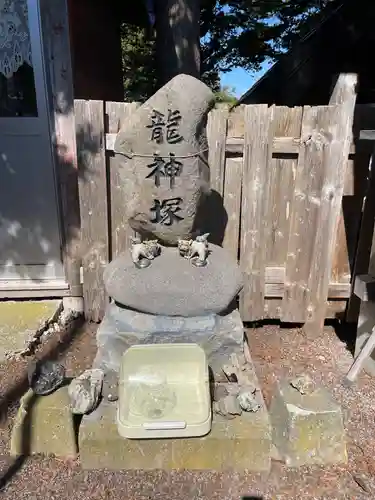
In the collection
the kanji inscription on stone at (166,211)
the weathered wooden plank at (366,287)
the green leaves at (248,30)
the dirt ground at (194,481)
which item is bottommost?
the dirt ground at (194,481)

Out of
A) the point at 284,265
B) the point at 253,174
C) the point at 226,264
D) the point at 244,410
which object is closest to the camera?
the point at 244,410

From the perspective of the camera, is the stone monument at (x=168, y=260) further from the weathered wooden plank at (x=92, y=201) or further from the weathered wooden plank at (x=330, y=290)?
the weathered wooden plank at (x=330, y=290)

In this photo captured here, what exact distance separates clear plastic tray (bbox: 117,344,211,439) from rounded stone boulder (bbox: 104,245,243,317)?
273 millimetres

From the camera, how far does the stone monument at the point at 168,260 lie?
258cm

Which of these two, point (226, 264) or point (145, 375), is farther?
point (226, 264)

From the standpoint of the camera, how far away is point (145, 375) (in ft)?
7.79

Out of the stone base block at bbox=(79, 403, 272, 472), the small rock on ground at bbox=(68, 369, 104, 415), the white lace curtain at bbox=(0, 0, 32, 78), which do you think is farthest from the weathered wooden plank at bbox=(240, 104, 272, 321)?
the white lace curtain at bbox=(0, 0, 32, 78)

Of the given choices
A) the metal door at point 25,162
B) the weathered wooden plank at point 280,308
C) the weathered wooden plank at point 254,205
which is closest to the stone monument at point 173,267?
the weathered wooden plank at point 254,205

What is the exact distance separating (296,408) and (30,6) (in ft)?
11.2

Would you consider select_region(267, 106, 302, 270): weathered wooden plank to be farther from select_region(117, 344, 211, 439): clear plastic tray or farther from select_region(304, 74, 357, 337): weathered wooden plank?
select_region(117, 344, 211, 439): clear plastic tray

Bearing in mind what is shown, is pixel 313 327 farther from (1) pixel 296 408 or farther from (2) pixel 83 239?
(2) pixel 83 239

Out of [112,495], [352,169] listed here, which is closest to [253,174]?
[352,169]

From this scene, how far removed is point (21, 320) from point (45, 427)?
1468 mm

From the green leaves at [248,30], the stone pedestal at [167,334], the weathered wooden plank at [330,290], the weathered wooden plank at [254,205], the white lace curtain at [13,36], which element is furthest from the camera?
the green leaves at [248,30]
